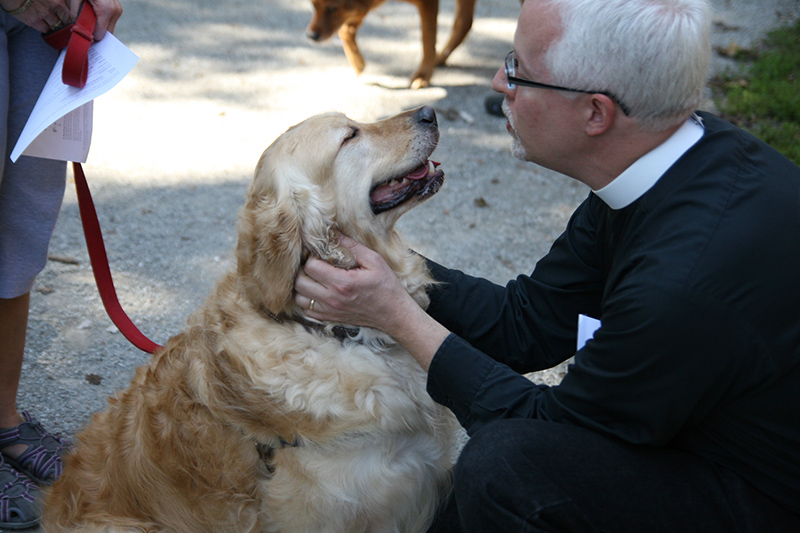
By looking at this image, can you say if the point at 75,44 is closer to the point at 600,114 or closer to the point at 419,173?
the point at 419,173

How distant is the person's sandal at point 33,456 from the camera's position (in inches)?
102

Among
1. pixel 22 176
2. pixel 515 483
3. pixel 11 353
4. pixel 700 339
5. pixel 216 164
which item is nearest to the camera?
pixel 700 339

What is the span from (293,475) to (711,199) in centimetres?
138

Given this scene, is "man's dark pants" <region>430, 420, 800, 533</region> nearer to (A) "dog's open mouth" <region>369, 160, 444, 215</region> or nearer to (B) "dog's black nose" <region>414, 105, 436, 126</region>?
(A) "dog's open mouth" <region>369, 160, 444, 215</region>

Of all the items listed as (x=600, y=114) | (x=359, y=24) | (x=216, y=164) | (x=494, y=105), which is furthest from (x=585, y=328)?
(x=359, y=24)

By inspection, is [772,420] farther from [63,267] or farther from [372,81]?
[372,81]

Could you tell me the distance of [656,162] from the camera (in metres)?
1.79

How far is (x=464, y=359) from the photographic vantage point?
1.86 meters

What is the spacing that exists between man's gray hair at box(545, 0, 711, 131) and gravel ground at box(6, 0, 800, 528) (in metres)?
1.61

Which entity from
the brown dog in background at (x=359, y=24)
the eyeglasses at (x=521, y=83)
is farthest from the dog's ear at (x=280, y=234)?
the brown dog in background at (x=359, y=24)

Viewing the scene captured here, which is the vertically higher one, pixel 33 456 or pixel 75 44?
pixel 75 44

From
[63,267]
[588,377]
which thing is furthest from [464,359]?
[63,267]

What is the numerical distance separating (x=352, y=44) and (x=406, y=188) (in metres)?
4.14

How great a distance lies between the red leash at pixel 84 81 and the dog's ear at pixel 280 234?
1.97 ft
